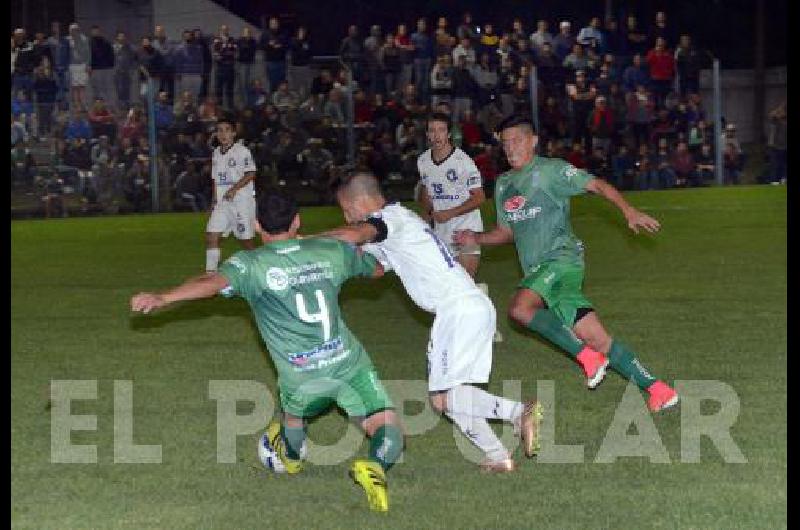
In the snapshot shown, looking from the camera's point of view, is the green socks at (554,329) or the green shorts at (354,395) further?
the green socks at (554,329)

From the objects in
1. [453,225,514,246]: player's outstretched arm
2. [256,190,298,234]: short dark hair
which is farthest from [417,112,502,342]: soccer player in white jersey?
[256,190,298,234]: short dark hair

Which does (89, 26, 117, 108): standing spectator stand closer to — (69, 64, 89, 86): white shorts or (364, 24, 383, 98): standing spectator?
(69, 64, 89, 86): white shorts

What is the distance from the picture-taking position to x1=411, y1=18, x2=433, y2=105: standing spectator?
3238cm

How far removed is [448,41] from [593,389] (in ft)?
73.9

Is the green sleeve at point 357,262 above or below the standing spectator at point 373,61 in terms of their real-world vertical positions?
below

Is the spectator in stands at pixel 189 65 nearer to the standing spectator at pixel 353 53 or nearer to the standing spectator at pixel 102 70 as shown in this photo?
the standing spectator at pixel 102 70

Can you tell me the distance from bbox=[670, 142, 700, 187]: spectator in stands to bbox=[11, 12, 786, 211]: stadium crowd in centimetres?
2

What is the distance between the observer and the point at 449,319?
881 cm

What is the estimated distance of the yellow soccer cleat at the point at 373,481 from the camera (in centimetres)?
789

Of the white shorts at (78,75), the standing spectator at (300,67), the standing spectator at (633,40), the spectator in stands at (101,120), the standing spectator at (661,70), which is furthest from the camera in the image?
the standing spectator at (633,40)

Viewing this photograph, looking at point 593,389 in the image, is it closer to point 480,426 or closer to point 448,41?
point 480,426

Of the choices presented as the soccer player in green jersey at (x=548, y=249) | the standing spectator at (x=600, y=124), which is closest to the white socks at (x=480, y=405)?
the soccer player in green jersey at (x=548, y=249)

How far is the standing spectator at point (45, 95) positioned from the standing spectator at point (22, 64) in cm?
14

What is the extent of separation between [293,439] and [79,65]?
23.3m
